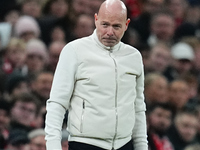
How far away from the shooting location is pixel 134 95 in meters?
4.26

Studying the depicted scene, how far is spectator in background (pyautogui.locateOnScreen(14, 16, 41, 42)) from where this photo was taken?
902cm

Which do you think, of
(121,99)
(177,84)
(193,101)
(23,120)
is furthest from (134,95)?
(193,101)

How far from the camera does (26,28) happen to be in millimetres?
9016

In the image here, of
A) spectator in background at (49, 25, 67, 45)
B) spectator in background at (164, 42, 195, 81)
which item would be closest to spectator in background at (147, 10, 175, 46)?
spectator in background at (164, 42, 195, 81)

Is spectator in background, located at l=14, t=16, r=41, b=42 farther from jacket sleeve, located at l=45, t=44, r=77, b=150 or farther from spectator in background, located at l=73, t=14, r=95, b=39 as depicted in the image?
jacket sleeve, located at l=45, t=44, r=77, b=150

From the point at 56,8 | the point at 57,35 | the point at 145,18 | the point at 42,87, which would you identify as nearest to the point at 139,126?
the point at 42,87

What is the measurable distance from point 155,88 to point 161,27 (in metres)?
2.07

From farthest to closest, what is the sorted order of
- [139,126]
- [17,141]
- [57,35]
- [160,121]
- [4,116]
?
[57,35] < [160,121] < [4,116] < [17,141] < [139,126]

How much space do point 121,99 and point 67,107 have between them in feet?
1.18

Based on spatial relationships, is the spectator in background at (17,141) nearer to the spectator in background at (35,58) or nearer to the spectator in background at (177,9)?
the spectator in background at (35,58)

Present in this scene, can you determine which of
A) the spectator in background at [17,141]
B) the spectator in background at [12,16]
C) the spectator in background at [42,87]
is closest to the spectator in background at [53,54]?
the spectator in background at [42,87]

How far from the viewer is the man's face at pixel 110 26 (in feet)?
13.3

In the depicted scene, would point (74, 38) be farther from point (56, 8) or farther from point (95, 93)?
point (95, 93)

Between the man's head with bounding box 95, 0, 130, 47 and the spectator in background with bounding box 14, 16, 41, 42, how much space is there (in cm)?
499
